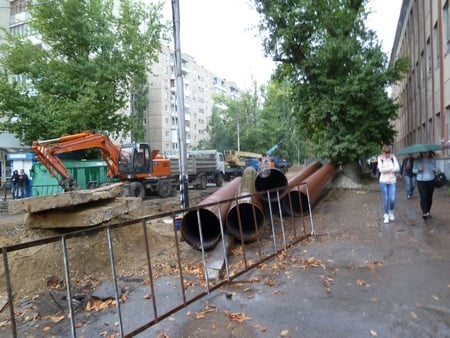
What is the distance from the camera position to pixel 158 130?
198 feet

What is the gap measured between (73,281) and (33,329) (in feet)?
5.26

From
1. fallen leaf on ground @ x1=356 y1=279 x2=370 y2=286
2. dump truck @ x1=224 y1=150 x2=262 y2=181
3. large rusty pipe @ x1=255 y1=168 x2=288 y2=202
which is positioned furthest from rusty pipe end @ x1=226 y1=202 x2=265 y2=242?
dump truck @ x1=224 y1=150 x2=262 y2=181

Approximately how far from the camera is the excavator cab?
54.5 ft

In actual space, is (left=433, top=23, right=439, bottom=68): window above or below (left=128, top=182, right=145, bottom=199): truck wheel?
above

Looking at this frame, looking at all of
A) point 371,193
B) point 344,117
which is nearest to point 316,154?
point 344,117

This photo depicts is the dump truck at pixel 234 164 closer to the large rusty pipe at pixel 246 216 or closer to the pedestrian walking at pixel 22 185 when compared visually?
the pedestrian walking at pixel 22 185

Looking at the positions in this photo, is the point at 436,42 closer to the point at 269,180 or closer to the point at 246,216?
the point at 269,180

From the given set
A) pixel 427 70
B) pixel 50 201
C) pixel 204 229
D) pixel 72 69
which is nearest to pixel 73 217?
pixel 50 201

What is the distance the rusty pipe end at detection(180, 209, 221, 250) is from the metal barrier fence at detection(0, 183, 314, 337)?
0.69 feet

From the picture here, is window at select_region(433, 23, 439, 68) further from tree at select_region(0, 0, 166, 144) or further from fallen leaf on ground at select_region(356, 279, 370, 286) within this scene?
tree at select_region(0, 0, 166, 144)

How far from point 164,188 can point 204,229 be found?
466 inches

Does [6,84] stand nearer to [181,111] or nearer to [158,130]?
[181,111]

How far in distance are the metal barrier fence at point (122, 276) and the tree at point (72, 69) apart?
15885mm

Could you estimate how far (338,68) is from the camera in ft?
46.3
